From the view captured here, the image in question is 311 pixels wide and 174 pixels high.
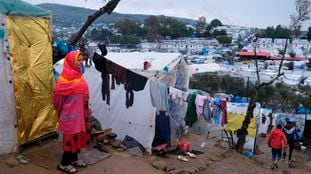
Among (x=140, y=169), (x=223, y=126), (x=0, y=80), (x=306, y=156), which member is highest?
(x=0, y=80)

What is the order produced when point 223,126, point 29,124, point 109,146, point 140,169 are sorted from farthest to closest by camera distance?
1. point 223,126
2. point 109,146
3. point 140,169
4. point 29,124

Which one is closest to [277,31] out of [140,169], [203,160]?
[203,160]

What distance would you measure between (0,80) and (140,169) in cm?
258

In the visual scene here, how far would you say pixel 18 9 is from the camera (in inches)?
210

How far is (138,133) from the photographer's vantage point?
23.7 feet

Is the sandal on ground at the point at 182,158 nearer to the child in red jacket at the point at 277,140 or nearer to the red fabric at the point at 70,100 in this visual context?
the red fabric at the point at 70,100

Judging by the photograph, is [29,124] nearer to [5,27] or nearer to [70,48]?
[5,27]

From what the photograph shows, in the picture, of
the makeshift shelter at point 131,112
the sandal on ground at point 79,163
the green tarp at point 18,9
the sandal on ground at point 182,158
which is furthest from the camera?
the sandal on ground at point 182,158

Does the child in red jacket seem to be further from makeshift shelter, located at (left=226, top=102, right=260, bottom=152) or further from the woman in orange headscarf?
the woman in orange headscarf

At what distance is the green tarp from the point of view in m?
5.12

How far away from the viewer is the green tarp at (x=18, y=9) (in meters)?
5.12

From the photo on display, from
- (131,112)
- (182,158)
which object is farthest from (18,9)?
(182,158)

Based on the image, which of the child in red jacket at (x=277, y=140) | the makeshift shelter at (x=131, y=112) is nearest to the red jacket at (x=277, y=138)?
the child in red jacket at (x=277, y=140)

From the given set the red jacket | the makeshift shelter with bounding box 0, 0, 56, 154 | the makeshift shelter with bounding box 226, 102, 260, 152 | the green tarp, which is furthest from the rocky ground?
the makeshift shelter with bounding box 226, 102, 260, 152
